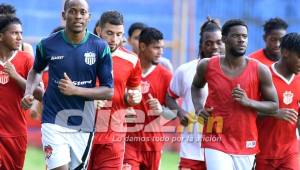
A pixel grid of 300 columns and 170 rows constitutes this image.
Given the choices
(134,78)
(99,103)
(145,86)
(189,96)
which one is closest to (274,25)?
(189,96)

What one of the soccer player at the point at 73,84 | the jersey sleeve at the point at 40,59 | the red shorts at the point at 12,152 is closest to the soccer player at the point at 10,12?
the red shorts at the point at 12,152

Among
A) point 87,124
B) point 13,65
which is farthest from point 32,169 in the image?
point 87,124

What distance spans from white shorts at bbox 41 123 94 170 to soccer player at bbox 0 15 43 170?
1496 mm

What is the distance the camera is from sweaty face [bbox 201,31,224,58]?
11.1 meters

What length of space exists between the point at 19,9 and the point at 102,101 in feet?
37.3

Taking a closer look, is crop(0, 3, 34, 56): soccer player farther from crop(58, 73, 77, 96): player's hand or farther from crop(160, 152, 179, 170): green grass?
crop(160, 152, 179, 170): green grass

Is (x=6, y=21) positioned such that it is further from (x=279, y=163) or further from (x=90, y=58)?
(x=279, y=163)

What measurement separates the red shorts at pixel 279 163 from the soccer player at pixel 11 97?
281 cm

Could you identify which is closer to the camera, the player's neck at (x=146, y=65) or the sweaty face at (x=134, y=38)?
the player's neck at (x=146, y=65)

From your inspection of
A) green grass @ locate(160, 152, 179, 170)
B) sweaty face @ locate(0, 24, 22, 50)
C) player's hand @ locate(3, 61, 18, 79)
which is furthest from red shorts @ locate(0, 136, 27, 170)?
green grass @ locate(160, 152, 179, 170)

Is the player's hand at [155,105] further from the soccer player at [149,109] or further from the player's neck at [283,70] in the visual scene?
the player's neck at [283,70]

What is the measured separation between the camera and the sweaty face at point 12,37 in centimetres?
1070

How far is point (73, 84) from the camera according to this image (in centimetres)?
904

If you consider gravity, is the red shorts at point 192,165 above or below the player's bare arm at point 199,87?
below
